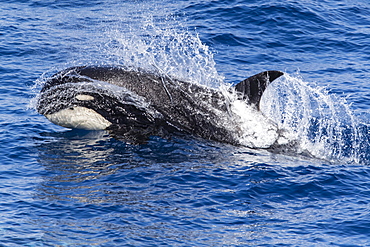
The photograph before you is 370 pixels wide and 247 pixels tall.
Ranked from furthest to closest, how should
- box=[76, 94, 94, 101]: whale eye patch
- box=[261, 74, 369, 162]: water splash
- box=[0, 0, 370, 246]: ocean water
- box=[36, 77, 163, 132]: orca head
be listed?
box=[261, 74, 369, 162]: water splash → box=[76, 94, 94, 101]: whale eye patch → box=[36, 77, 163, 132]: orca head → box=[0, 0, 370, 246]: ocean water

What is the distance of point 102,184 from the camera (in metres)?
13.2

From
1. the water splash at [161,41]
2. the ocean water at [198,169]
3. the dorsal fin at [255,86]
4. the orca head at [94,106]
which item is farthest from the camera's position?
the water splash at [161,41]

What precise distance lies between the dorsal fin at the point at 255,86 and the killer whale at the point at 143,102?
3 centimetres

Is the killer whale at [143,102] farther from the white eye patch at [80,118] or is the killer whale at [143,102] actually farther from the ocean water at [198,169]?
the ocean water at [198,169]

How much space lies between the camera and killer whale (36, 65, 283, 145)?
15.4 m

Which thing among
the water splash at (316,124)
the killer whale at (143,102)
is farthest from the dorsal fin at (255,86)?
the water splash at (316,124)

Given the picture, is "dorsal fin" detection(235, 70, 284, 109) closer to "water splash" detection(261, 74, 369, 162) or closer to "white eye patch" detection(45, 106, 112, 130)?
"water splash" detection(261, 74, 369, 162)

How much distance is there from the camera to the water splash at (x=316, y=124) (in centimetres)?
1588

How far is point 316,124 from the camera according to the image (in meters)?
18.2

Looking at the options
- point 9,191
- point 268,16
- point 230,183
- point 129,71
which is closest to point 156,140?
point 129,71

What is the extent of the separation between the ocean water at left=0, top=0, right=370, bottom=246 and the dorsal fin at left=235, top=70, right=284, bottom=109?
2.74 feet

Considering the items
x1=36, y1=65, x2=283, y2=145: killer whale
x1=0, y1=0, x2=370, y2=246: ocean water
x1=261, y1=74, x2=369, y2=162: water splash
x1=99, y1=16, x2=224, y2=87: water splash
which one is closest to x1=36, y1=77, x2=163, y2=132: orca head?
x1=36, y1=65, x2=283, y2=145: killer whale

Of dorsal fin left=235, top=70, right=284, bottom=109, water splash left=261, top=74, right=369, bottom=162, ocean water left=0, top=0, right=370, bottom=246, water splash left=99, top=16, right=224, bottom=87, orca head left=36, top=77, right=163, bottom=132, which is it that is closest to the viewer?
ocean water left=0, top=0, right=370, bottom=246

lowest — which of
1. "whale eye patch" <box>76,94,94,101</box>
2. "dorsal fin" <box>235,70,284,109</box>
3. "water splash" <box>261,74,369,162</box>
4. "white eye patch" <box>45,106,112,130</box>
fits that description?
"water splash" <box>261,74,369,162</box>
